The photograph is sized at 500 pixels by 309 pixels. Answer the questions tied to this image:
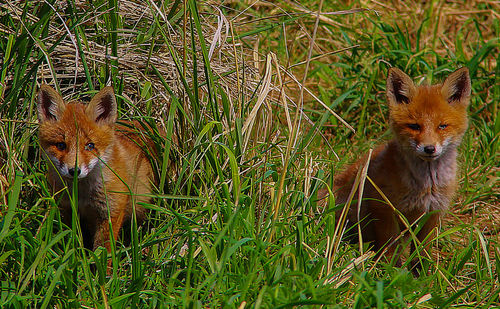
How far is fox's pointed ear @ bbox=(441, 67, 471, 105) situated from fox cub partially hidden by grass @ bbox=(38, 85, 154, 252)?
220 centimetres

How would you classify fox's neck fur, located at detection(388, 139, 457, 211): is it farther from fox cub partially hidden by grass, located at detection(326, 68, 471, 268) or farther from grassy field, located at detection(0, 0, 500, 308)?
grassy field, located at detection(0, 0, 500, 308)

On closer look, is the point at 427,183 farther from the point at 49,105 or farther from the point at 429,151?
the point at 49,105

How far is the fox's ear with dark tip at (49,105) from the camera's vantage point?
13.1ft

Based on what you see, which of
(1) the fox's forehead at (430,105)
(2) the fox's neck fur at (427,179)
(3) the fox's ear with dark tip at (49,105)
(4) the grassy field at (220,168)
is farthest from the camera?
(2) the fox's neck fur at (427,179)

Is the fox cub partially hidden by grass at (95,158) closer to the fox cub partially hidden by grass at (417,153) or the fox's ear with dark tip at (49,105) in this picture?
→ the fox's ear with dark tip at (49,105)

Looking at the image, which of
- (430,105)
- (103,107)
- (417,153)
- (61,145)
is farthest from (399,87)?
(61,145)

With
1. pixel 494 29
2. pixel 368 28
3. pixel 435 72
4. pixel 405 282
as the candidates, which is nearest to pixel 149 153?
pixel 405 282

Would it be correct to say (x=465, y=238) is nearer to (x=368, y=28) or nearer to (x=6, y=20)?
(x=368, y=28)

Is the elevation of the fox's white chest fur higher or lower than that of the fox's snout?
lower

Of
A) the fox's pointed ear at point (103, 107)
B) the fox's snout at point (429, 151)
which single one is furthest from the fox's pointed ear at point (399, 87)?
the fox's pointed ear at point (103, 107)

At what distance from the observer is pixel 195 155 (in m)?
4.06

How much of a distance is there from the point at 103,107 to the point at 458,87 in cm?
252

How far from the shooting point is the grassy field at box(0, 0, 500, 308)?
3.38 meters

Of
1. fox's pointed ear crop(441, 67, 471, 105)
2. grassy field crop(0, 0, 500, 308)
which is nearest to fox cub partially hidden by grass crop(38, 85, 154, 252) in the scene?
grassy field crop(0, 0, 500, 308)
